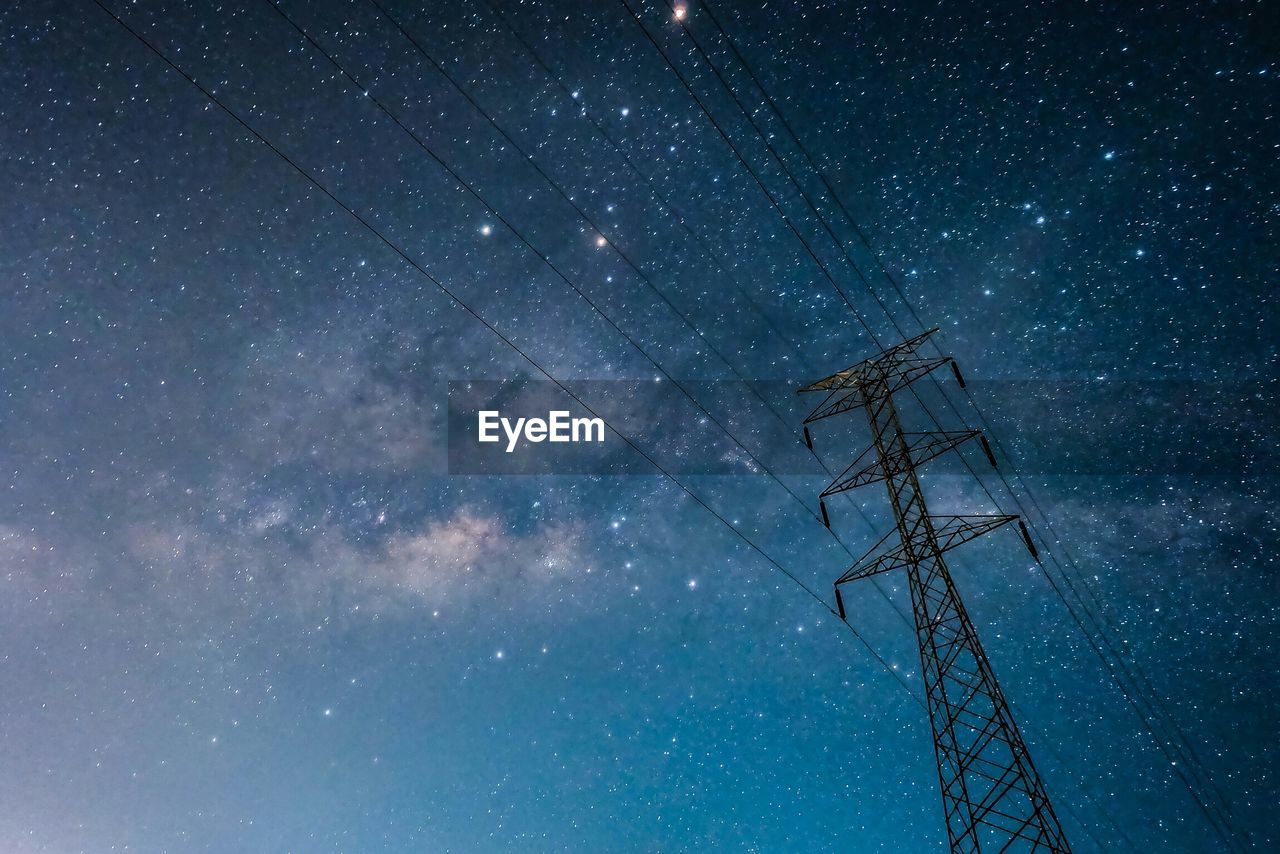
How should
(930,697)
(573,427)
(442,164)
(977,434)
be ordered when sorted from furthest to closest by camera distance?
1. (573,427)
2. (977,434)
3. (930,697)
4. (442,164)

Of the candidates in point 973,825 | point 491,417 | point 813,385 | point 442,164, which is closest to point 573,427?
point 491,417

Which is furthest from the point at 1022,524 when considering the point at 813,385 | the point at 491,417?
the point at 491,417

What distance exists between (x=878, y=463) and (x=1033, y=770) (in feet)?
16.7

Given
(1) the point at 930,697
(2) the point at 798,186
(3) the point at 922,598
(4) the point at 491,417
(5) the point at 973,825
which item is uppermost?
(2) the point at 798,186

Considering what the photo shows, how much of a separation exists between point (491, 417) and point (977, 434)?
9649mm

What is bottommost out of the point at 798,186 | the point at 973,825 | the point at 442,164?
the point at 973,825

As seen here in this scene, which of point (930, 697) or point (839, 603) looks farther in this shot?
point (839, 603)

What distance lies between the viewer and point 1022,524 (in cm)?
1179

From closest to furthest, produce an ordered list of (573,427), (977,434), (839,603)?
(977,434), (839,603), (573,427)

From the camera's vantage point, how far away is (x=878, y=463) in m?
11.8

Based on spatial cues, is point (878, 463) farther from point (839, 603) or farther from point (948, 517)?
point (839, 603)

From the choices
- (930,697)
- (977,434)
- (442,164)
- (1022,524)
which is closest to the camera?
(442,164)

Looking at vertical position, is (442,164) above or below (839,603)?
above

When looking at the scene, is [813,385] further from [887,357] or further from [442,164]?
[442,164]
